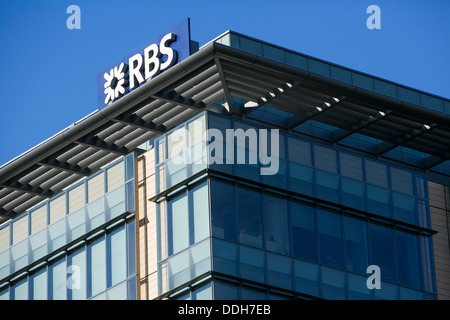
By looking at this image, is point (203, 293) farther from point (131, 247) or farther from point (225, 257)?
point (131, 247)

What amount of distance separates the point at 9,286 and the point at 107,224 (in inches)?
272

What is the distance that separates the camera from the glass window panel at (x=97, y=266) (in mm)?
47281

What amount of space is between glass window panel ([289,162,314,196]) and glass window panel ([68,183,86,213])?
28.7 ft

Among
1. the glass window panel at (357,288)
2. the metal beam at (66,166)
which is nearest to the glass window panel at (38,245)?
the metal beam at (66,166)

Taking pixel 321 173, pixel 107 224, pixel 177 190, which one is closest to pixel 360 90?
pixel 321 173

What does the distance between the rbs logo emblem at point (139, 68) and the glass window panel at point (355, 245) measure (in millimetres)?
9058

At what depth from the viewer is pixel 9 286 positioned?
52344 millimetres

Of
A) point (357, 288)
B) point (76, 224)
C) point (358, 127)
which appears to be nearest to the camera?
point (357, 288)

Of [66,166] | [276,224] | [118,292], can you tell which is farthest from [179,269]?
[66,166]

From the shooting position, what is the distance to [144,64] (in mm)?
46438

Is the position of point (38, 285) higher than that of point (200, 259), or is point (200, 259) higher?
point (38, 285)

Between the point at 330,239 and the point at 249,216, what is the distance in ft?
12.3
